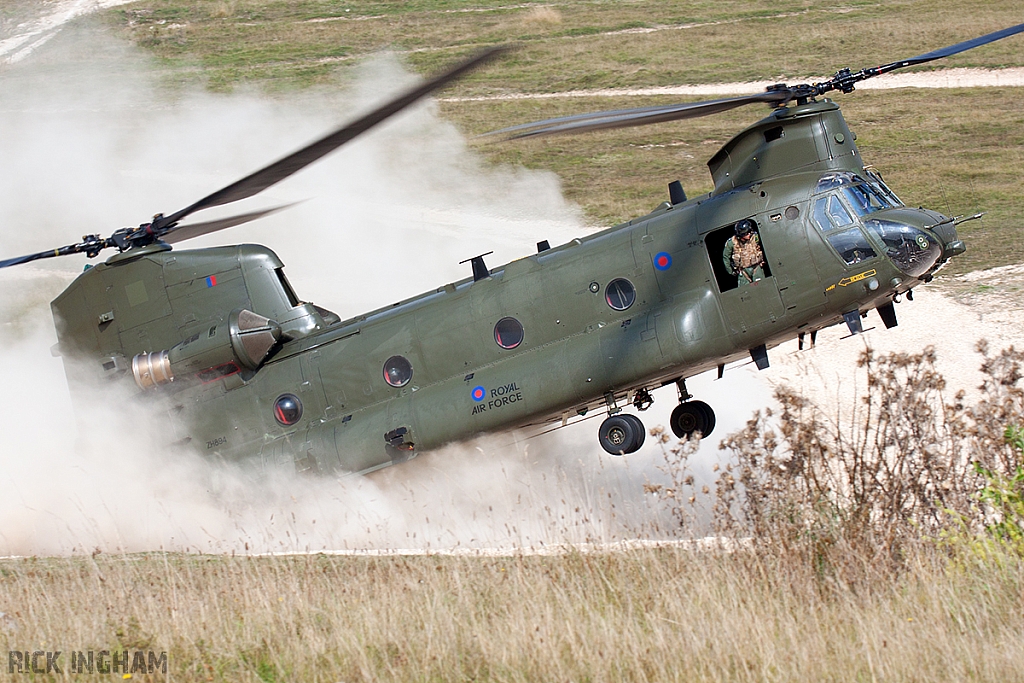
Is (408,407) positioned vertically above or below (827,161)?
below

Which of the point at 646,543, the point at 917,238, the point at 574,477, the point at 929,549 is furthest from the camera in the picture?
the point at 574,477

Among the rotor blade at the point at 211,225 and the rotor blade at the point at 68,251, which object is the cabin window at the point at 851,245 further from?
the rotor blade at the point at 68,251

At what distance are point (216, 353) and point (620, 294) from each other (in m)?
5.26

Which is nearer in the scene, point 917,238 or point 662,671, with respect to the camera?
point 662,671

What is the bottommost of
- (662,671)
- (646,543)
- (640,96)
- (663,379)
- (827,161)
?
(662,671)

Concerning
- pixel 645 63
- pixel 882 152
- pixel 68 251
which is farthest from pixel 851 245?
pixel 645 63

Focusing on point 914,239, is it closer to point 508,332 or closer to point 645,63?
point 508,332

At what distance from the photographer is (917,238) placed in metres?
10.9

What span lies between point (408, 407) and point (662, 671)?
6644 mm

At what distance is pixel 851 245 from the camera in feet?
36.5

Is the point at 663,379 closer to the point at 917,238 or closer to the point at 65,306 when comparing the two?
the point at 917,238

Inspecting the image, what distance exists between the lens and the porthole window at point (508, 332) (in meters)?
12.4

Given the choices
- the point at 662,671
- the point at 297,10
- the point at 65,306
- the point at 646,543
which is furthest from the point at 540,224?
the point at 297,10

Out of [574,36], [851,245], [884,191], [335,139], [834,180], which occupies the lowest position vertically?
[851,245]
